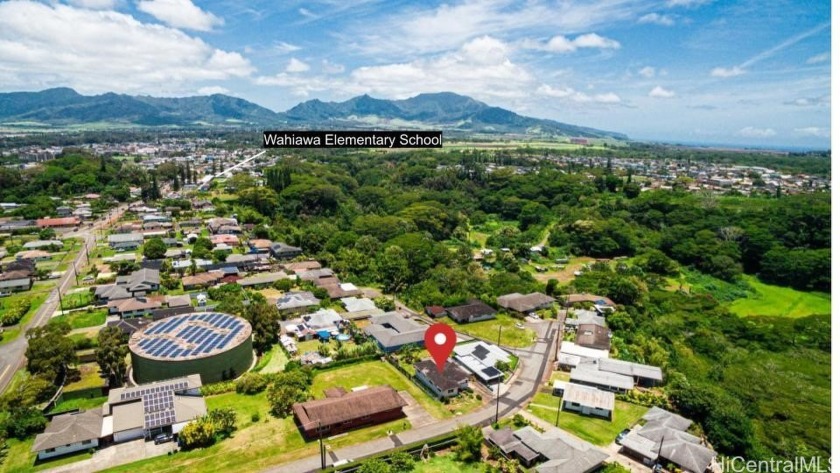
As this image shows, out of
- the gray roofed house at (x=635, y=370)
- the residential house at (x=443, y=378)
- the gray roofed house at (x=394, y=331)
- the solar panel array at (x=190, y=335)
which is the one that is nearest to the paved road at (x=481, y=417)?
the residential house at (x=443, y=378)

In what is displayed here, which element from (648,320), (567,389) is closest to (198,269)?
(567,389)

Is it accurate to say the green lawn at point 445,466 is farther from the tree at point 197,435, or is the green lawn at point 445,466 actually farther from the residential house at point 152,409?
the residential house at point 152,409

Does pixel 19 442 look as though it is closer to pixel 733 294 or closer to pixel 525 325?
pixel 525 325

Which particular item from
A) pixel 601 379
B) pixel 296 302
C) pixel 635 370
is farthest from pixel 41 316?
pixel 635 370

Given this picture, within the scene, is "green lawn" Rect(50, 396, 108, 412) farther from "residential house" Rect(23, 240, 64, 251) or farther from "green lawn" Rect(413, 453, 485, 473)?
"residential house" Rect(23, 240, 64, 251)

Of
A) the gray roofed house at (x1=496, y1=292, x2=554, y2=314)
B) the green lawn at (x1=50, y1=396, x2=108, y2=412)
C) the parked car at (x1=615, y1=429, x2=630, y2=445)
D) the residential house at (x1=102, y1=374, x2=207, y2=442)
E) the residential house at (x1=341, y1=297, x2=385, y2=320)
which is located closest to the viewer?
the residential house at (x1=102, y1=374, x2=207, y2=442)

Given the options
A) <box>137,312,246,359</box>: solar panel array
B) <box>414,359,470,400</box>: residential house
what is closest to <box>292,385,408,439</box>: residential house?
<box>414,359,470,400</box>: residential house
